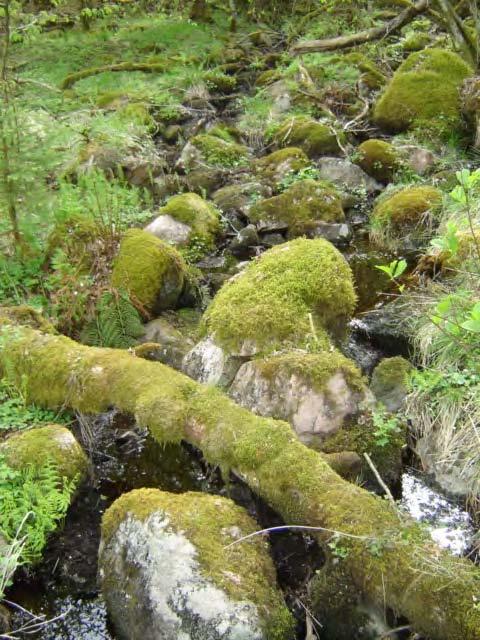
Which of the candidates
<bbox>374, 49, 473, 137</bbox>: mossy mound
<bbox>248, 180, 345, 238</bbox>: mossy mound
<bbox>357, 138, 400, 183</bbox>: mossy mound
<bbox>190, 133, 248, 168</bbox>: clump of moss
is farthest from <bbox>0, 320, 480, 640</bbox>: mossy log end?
<bbox>374, 49, 473, 137</bbox>: mossy mound

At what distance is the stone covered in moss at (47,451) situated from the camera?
3.51m

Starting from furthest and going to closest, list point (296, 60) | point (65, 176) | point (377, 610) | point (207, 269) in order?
point (296, 60), point (65, 176), point (207, 269), point (377, 610)

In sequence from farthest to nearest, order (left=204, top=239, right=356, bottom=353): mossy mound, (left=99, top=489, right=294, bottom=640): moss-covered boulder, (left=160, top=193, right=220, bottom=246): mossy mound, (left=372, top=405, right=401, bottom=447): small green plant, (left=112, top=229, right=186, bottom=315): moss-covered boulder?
1. (left=160, top=193, right=220, bottom=246): mossy mound
2. (left=112, top=229, right=186, bottom=315): moss-covered boulder
3. (left=204, top=239, right=356, bottom=353): mossy mound
4. (left=372, top=405, right=401, bottom=447): small green plant
5. (left=99, top=489, right=294, bottom=640): moss-covered boulder

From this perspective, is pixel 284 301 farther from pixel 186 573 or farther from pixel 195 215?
pixel 195 215

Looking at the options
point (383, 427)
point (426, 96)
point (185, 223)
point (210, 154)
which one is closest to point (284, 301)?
point (383, 427)

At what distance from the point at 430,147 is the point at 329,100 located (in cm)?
290

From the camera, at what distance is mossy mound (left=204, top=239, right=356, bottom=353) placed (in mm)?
4315

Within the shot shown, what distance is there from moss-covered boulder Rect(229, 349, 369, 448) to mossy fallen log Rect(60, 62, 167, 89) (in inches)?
461

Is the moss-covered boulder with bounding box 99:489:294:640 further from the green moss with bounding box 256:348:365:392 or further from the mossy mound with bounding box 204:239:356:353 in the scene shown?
the mossy mound with bounding box 204:239:356:353

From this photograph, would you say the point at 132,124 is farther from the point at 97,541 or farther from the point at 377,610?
the point at 377,610

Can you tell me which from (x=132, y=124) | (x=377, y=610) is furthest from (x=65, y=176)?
(x=377, y=610)

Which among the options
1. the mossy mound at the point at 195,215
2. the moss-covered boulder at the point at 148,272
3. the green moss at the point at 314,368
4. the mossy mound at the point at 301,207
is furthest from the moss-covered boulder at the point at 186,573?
the mossy mound at the point at 301,207

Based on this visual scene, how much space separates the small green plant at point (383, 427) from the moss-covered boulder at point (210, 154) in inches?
239

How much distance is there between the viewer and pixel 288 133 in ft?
31.0
